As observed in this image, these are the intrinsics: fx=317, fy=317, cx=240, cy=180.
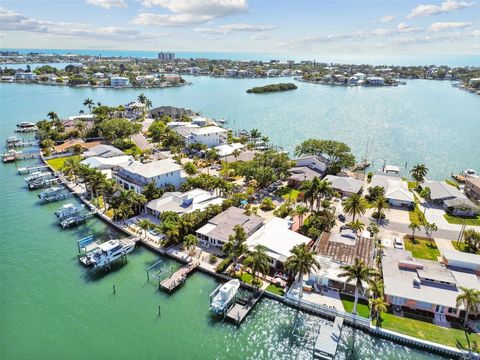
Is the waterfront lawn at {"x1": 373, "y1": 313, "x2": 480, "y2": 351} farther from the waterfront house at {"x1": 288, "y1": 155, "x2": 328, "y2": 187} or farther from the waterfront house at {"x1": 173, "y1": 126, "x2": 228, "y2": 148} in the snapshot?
the waterfront house at {"x1": 173, "y1": 126, "x2": 228, "y2": 148}

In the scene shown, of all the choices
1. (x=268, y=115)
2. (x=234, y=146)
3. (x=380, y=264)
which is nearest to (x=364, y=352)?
(x=380, y=264)

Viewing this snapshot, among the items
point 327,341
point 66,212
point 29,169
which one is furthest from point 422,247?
point 29,169

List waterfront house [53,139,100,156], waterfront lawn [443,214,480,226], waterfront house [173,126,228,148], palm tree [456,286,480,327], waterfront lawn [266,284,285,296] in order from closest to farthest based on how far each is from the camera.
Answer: palm tree [456,286,480,327] → waterfront lawn [266,284,285,296] → waterfront lawn [443,214,480,226] → waterfront house [53,139,100,156] → waterfront house [173,126,228,148]

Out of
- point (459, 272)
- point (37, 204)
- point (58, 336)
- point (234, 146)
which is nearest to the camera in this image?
point (58, 336)

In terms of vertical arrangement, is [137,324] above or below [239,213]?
below

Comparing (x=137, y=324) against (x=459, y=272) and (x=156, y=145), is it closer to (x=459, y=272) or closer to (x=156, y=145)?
(x=459, y=272)

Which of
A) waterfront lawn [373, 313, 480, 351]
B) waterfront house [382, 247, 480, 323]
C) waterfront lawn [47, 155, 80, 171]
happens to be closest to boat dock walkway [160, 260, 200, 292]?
waterfront lawn [373, 313, 480, 351]
